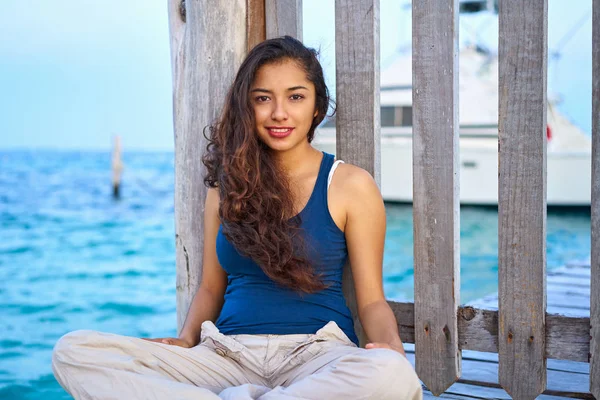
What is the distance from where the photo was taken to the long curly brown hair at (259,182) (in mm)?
2314

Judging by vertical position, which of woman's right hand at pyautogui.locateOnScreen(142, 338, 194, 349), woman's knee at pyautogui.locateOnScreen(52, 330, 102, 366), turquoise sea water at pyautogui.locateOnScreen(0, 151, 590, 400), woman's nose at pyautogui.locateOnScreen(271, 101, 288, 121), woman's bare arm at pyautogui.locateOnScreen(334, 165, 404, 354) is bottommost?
turquoise sea water at pyautogui.locateOnScreen(0, 151, 590, 400)

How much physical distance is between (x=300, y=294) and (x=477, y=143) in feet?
53.1

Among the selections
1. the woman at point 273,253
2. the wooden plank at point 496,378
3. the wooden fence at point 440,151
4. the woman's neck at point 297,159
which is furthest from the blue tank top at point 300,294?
the wooden plank at point 496,378

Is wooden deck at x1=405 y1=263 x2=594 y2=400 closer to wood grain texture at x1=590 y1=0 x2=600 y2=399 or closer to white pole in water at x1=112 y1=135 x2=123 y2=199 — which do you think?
wood grain texture at x1=590 y1=0 x2=600 y2=399

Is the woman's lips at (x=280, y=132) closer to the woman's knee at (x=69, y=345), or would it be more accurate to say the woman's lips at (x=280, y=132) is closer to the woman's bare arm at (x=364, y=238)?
Answer: the woman's bare arm at (x=364, y=238)

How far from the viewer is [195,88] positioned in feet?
8.68

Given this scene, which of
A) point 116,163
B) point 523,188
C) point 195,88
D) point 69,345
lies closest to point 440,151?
point 523,188

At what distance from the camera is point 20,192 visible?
28250 mm

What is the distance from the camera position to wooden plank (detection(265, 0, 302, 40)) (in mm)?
2608

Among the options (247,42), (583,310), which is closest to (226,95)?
(247,42)

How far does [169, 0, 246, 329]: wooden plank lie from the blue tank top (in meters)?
0.31

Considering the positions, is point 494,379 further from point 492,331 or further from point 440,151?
point 440,151

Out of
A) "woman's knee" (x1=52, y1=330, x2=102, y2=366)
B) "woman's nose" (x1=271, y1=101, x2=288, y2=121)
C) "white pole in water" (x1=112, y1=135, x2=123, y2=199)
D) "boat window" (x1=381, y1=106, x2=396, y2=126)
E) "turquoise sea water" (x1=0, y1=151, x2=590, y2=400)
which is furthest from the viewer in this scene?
"white pole in water" (x1=112, y1=135, x2=123, y2=199)

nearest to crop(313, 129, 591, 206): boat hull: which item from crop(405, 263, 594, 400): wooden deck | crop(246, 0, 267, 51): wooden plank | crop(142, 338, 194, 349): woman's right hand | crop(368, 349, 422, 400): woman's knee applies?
crop(405, 263, 594, 400): wooden deck
